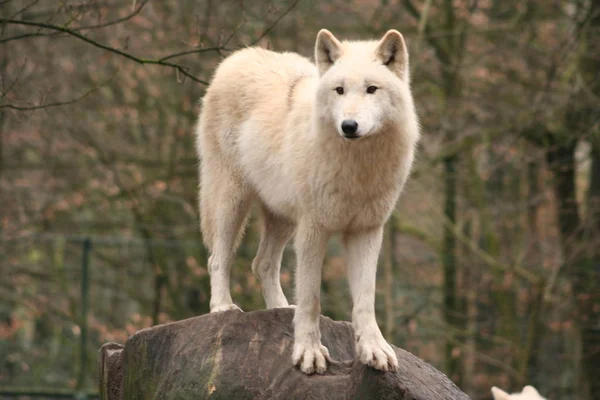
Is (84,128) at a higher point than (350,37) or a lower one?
lower

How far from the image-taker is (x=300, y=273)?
577cm

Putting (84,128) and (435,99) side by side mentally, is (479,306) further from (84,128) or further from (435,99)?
(84,128)

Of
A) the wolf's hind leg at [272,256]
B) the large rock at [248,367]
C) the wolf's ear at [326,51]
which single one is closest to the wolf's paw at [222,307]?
the large rock at [248,367]

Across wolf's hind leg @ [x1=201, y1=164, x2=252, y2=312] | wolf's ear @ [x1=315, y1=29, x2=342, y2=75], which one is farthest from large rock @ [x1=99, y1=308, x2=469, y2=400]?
wolf's ear @ [x1=315, y1=29, x2=342, y2=75]

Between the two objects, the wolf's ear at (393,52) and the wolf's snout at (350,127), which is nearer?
the wolf's snout at (350,127)

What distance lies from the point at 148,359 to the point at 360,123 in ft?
7.27

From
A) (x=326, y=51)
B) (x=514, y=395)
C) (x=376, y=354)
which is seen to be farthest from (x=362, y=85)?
(x=514, y=395)

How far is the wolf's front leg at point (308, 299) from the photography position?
5.71 meters

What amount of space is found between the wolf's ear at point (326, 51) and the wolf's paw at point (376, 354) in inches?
60.9

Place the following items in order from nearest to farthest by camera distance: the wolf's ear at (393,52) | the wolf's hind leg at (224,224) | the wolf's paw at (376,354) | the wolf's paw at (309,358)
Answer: the wolf's paw at (376,354)
the wolf's ear at (393,52)
the wolf's paw at (309,358)
the wolf's hind leg at (224,224)

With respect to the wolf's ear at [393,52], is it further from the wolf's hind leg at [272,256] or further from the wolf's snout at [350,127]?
the wolf's hind leg at [272,256]

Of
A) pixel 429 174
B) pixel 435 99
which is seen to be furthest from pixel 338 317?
pixel 435 99

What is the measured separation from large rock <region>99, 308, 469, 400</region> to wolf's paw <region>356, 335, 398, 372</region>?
Result: 0.04 metres

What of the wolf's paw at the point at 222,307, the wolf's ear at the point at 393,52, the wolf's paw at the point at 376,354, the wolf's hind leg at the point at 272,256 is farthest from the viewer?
the wolf's hind leg at the point at 272,256
